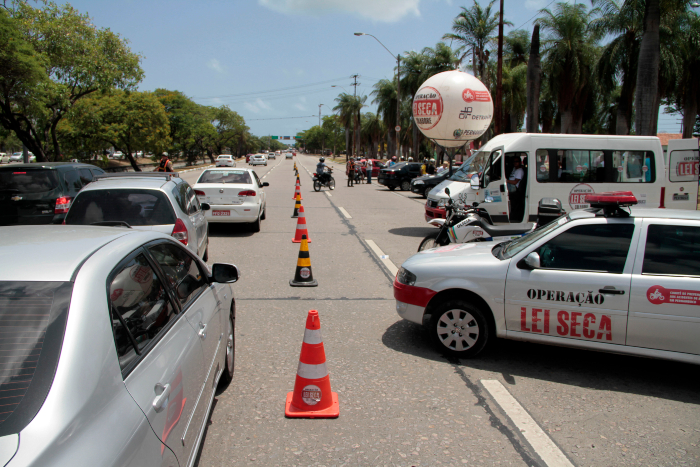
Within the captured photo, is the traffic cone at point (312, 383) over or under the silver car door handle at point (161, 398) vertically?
under

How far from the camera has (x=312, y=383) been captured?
3977mm

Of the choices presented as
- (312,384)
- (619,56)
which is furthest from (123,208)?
(619,56)

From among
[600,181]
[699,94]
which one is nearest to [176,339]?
[600,181]

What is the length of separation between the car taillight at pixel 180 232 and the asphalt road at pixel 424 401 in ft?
3.87

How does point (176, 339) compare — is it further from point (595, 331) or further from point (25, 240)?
point (595, 331)

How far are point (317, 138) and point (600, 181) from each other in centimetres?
17985

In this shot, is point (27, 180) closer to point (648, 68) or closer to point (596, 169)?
point (596, 169)

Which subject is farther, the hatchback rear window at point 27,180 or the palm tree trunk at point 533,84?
the palm tree trunk at point 533,84

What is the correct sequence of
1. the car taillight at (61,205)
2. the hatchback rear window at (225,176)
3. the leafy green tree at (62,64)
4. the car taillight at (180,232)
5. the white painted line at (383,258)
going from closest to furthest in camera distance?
the car taillight at (180,232)
the white painted line at (383,258)
the car taillight at (61,205)
the hatchback rear window at (225,176)
the leafy green tree at (62,64)

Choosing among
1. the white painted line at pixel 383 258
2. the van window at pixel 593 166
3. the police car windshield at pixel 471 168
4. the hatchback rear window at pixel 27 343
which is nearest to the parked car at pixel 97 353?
the hatchback rear window at pixel 27 343

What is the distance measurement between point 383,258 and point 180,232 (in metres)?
3.94

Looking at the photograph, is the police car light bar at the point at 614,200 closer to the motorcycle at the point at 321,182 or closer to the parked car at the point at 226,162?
the motorcycle at the point at 321,182

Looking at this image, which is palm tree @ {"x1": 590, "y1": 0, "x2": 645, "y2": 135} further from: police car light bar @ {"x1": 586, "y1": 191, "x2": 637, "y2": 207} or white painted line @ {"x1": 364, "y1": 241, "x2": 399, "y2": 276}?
police car light bar @ {"x1": 586, "y1": 191, "x2": 637, "y2": 207}

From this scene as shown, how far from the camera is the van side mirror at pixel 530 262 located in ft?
15.7
